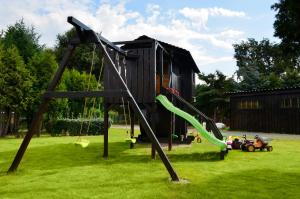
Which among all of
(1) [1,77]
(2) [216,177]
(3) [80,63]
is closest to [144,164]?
(2) [216,177]

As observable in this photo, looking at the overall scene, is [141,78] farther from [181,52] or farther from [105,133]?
[181,52]

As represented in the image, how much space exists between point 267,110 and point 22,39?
25740mm

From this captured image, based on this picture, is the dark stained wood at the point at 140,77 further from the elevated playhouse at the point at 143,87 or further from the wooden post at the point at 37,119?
the wooden post at the point at 37,119

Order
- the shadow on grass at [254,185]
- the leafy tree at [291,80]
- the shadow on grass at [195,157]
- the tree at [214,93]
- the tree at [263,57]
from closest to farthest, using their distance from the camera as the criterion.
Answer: the shadow on grass at [254,185] → the shadow on grass at [195,157] → the tree at [214,93] → the leafy tree at [291,80] → the tree at [263,57]

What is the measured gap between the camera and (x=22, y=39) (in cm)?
3316

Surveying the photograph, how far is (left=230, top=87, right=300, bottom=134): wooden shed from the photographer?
28359mm

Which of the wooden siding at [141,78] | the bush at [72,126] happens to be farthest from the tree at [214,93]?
the wooden siding at [141,78]

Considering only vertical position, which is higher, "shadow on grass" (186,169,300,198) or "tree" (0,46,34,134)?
"tree" (0,46,34,134)

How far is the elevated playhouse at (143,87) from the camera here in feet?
30.4

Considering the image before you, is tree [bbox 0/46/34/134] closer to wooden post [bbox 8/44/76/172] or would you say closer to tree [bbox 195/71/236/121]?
wooden post [bbox 8/44/76/172]

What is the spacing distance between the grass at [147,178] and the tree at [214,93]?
1200 inches

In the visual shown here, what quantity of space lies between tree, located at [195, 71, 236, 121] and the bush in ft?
59.4

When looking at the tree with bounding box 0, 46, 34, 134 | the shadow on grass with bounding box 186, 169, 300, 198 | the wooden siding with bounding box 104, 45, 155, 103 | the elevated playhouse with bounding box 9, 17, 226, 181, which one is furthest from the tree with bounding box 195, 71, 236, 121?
the shadow on grass with bounding box 186, 169, 300, 198

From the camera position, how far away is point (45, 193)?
279 inches
